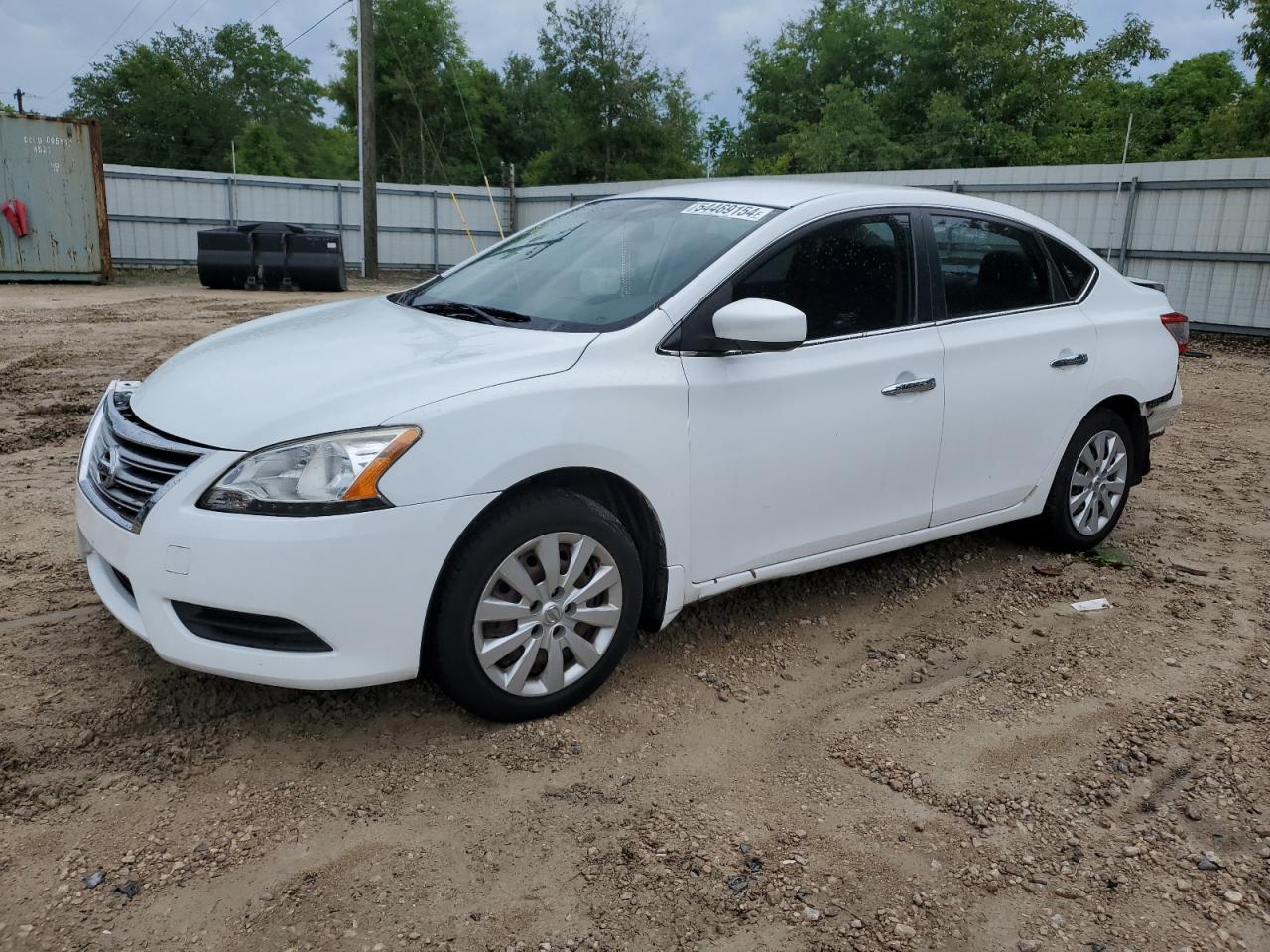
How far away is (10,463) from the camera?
595 centimetres

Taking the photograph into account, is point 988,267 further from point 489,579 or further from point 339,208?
point 339,208

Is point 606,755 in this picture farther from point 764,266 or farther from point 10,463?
point 10,463

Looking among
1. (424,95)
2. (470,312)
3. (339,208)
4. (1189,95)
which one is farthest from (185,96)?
(470,312)

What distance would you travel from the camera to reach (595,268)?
3.77 metres

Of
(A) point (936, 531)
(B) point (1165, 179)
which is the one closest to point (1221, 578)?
(A) point (936, 531)

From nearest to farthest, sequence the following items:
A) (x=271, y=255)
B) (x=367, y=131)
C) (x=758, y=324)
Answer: (x=758, y=324)
(x=271, y=255)
(x=367, y=131)

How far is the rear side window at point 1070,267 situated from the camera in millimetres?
4656

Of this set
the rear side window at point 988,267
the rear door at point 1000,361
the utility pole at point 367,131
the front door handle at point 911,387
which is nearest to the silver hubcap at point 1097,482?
the rear door at point 1000,361

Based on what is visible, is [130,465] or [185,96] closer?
[130,465]

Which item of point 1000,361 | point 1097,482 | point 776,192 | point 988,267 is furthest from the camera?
point 1097,482

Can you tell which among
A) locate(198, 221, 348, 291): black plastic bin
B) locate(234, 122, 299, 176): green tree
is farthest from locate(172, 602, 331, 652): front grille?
locate(234, 122, 299, 176): green tree

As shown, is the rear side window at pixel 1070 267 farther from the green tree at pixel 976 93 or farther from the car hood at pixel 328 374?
the green tree at pixel 976 93

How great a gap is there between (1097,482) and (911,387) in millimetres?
1597

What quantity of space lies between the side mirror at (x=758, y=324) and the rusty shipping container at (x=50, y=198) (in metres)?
19.2
